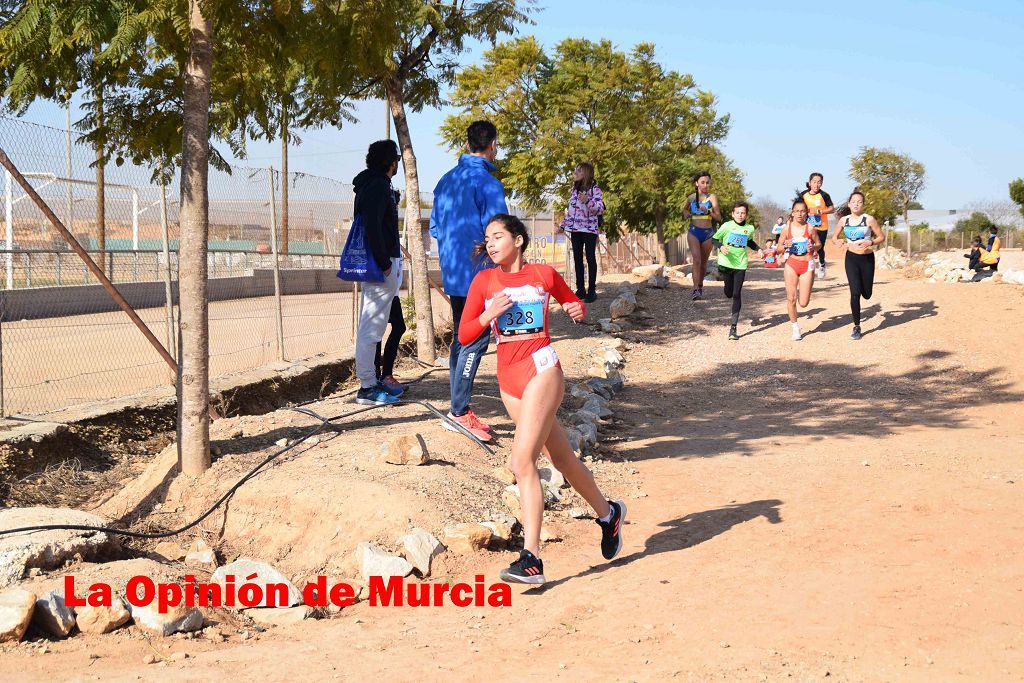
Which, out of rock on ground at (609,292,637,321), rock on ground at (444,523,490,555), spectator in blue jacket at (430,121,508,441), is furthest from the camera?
rock on ground at (609,292,637,321)

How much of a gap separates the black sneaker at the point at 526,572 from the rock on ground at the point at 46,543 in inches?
78.8

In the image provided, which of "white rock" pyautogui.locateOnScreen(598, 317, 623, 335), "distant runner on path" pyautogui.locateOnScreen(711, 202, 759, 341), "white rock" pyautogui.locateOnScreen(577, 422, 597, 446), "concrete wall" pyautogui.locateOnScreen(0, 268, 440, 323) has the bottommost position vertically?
"white rock" pyautogui.locateOnScreen(577, 422, 597, 446)

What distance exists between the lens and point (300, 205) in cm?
2172

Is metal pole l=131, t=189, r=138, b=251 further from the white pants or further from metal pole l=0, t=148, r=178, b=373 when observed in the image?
metal pole l=0, t=148, r=178, b=373

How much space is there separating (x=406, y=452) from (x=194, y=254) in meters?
1.77

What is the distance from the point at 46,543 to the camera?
4812mm

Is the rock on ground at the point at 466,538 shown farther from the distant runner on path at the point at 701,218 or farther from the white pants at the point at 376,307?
the distant runner on path at the point at 701,218

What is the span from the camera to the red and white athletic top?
5.01 meters

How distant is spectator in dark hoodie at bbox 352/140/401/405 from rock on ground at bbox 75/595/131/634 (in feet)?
12.0

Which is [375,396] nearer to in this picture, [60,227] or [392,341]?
[392,341]

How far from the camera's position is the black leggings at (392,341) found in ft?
27.0

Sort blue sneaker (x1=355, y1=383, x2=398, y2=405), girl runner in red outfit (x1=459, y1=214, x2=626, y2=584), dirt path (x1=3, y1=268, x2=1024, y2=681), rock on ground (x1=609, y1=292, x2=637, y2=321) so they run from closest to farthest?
dirt path (x1=3, y1=268, x2=1024, y2=681) < girl runner in red outfit (x1=459, y1=214, x2=626, y2=584) < blue sneaker (x1=355, y1=383, x2=398, y2=405) < rock on ground (x1=609, y1=292, x2=637, y2=321)

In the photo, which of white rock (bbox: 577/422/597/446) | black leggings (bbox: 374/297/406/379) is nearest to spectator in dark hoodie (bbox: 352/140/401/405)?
black leggings (bbox: 374/297/406/379)

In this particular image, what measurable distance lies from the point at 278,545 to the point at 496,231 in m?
2.10
